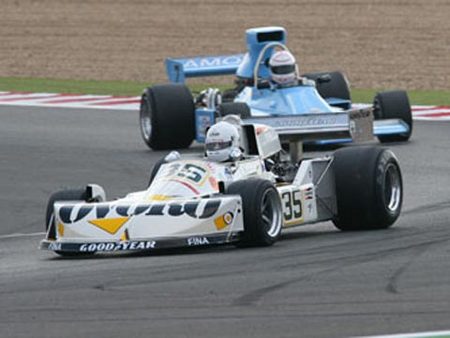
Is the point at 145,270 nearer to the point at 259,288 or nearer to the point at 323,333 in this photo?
the point at 259,288

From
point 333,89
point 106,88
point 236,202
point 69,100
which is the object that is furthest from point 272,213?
point 106,88

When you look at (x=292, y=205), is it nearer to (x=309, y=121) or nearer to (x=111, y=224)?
(x=111, y=224)

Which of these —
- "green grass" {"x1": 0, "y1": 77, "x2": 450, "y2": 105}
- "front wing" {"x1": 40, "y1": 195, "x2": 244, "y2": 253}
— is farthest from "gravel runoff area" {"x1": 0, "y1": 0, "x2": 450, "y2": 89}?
"front wing" {"x1": 40, "y1": 195, "x2": 244, "y2": 253}

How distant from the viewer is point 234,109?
70.0 feet

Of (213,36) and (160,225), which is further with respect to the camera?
(213,36)

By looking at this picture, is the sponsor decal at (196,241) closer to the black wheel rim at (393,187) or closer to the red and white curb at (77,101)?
the black wheel rim at (393,187)

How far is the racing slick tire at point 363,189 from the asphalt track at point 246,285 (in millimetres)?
179

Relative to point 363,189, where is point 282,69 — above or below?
above

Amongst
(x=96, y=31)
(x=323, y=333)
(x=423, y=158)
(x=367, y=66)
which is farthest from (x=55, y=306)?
(x=96, y=31)

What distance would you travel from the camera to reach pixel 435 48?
35625mm

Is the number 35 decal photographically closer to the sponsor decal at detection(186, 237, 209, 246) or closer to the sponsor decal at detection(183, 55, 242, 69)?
the sponsor decal at detection(186, 237, 209, 246)

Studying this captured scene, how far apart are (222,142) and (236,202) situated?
3.93 ft

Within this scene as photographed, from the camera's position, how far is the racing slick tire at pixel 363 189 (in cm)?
1448

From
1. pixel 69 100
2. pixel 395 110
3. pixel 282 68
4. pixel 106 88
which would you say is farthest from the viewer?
pixel 106 88
